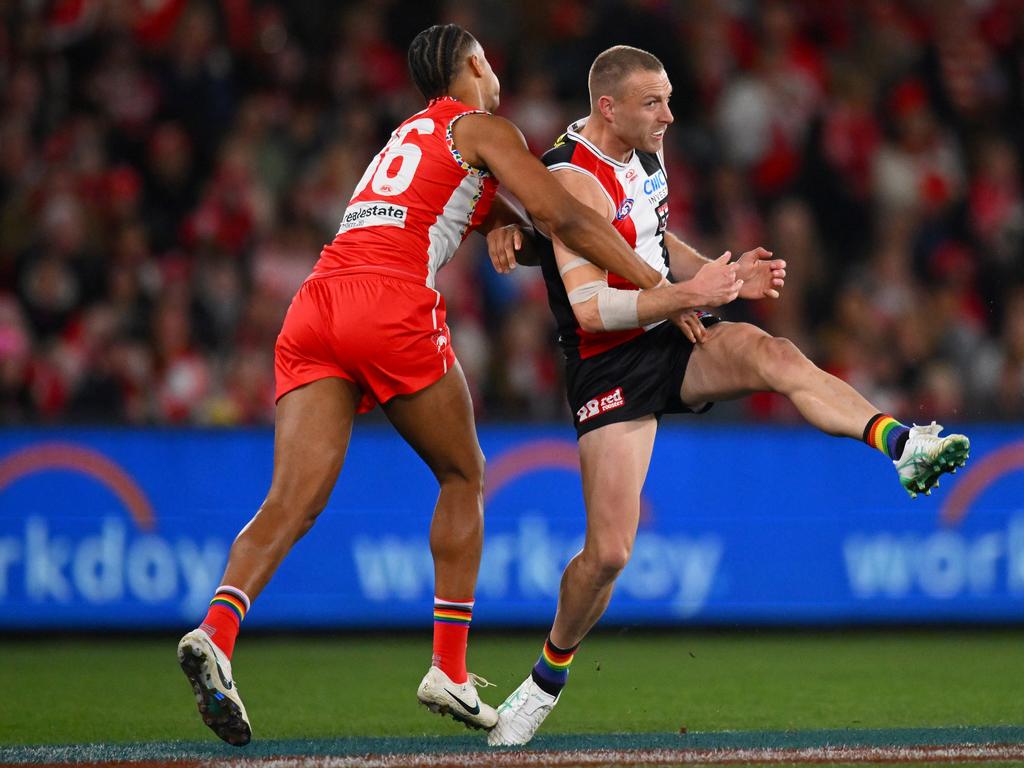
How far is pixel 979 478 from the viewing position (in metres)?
9.64

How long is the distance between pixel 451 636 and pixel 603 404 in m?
1.04

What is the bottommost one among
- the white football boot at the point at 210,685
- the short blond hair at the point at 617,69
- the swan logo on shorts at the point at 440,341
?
the white football boot at the point at 210,685

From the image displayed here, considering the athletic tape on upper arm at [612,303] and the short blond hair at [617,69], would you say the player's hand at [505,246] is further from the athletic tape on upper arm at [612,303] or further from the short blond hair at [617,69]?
the short blond hair at [617,69]

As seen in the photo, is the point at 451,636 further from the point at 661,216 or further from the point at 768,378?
the point at 661,216

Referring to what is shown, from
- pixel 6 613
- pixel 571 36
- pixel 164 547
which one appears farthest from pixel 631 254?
pixel 571 36

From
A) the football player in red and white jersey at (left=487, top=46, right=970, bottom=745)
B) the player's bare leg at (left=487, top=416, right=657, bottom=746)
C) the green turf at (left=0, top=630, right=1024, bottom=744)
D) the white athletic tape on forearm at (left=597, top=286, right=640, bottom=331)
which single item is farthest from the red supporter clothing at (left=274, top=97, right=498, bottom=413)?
the green turf at (left=0, top=630, right=1024, bottom=744)

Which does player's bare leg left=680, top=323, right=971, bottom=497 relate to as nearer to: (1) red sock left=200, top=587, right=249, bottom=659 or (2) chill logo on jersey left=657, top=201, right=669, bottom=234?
(2) chill logo on jersey left=657, top=201, right=669, bottom=234

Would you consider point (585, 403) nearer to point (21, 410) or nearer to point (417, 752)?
point (417, 752)

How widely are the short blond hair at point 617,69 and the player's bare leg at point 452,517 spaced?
1208mm

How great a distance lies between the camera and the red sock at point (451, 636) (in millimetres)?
5609

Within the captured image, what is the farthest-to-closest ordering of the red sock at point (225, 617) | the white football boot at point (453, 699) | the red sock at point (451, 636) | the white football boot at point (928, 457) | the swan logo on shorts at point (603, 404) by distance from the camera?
the swan logo on shorts at point (603, 404)
the red sock at point (451, 636)
the white football boot at point (453, 699)
the red sock at point (225, 617)
the white football boot at point (928, 457)

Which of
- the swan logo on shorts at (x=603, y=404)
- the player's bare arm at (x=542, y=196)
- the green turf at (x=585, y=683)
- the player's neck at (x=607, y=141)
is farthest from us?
the green turf at (x=585, y=683)

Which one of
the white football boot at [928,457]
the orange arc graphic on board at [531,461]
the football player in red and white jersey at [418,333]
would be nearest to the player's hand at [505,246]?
the football player in red and white jersey at [418,333]

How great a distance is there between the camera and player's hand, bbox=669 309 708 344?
18.0ft
